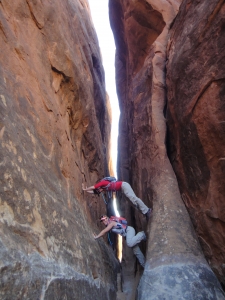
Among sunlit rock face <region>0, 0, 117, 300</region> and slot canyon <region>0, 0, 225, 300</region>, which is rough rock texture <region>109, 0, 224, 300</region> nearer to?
slot canyon <region>0, 0, 225, 300</region>

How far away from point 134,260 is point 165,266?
4.51 meters

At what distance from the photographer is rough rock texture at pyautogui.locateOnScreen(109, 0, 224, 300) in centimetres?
508

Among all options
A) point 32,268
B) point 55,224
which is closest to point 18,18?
point 55,224

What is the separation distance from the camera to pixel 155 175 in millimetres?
7652

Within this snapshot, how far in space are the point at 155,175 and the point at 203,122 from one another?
7.29 feet

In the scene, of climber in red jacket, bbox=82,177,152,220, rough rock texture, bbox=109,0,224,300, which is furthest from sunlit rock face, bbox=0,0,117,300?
rough rock texture, bbox=109,0,224,300

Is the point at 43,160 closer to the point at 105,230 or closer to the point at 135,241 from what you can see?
the point at 105,230

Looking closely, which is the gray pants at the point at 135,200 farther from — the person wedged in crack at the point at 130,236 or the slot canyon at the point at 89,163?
the person wedged in crack at the point at 130,236

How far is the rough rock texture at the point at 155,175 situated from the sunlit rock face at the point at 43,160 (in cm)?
129

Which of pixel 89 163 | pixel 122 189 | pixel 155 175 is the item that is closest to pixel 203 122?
pixel 155 175

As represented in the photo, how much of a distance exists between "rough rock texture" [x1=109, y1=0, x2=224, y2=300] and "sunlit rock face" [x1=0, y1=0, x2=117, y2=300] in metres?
1.29

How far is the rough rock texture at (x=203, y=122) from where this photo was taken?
5.65 m

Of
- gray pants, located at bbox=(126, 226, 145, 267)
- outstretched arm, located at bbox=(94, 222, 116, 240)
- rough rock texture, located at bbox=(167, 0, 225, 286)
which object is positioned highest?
rough rock texture, located at bbox=(167, 0, 225, 286)

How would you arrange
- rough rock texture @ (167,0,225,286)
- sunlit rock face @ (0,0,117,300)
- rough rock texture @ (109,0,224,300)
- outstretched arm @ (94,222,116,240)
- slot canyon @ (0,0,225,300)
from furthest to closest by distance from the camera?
outstretched arm @ (94,222,116,240), rough rock texture @ (167,0,225,286), rough rock texture @ (109,0,224,300), slot canyon @ (0,0,225,300), sunlit rock face @ (0,0,117,300)
